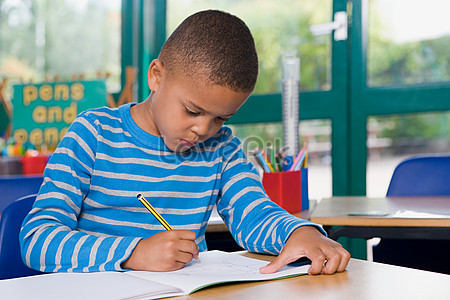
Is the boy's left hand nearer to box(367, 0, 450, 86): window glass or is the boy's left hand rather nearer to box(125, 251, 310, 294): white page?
box(125, 251, 310, 294): white page

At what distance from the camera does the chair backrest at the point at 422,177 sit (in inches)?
69.5

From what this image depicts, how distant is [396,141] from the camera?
245cm

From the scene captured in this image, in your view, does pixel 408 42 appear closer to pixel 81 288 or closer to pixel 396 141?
pixel 396 141

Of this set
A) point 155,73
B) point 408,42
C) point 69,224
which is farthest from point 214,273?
point 408,42

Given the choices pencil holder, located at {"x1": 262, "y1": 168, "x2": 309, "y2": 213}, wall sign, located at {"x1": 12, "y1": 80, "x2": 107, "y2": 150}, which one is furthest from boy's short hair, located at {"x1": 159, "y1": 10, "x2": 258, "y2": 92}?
wall sign, located at {"x1": 12, "y1": 80, "x2": 107, "y2": 150}

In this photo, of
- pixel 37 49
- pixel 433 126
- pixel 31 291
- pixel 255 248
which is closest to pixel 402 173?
pixel 433 126

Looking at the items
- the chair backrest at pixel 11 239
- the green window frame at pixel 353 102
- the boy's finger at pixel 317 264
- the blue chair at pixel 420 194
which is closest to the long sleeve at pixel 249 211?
the boy's finger at pixel 317 264

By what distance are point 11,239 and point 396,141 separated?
1843mm

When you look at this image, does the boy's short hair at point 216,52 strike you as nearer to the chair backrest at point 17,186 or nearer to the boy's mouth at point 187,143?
the boy's mouth at point 187,143

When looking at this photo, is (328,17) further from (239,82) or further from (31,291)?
(31,291)

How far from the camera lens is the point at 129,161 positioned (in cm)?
109

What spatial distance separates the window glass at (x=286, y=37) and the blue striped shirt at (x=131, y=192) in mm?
1416

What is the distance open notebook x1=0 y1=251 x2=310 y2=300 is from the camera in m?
0.66

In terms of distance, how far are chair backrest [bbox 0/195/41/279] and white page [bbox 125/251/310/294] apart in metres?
0.35
